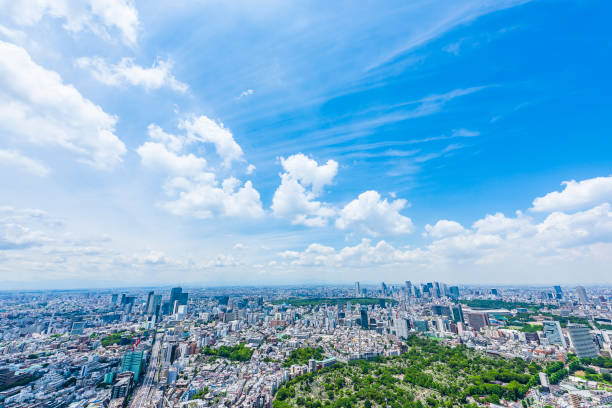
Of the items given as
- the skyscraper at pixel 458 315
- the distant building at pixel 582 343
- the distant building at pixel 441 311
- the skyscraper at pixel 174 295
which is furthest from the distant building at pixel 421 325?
the skyscraper at pixel 174 295

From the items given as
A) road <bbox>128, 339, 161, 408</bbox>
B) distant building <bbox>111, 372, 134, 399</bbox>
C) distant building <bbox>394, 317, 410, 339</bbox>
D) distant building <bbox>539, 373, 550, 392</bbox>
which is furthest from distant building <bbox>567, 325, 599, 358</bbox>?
distant building <bbox>111, 372, 134, 399</bbox>

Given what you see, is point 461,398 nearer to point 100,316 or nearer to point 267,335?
point 267,335

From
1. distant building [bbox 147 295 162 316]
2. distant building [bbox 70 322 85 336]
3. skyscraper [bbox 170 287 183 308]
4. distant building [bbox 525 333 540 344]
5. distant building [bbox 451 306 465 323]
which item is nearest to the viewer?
distant building [bbox 70 322 85 336]

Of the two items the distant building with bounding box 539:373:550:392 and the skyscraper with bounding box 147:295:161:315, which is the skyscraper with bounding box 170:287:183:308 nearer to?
the skyscraper with bounding box 147:295:161:315

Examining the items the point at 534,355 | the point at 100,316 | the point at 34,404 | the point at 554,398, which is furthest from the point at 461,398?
the point at 100,316

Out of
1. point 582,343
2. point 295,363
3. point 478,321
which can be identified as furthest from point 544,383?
point 478,321

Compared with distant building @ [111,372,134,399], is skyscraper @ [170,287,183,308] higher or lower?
higher
